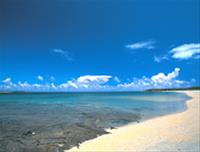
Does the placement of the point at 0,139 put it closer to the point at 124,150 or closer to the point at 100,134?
the point at 100,134

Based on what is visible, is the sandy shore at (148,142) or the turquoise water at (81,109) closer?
the sandy shore at (148,142)

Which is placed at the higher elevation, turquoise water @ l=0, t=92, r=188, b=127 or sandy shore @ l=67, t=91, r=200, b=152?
turquoise water @ l=0, t=92, r=188, b=127

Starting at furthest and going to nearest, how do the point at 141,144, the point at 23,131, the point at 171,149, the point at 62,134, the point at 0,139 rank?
the point at 23,131 < the point at 62,134 < the point at 0,139 < the point at 141,144 < the point at 171,149

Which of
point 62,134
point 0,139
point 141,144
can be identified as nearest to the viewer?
point 141,144

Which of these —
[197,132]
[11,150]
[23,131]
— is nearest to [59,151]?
[11,150]

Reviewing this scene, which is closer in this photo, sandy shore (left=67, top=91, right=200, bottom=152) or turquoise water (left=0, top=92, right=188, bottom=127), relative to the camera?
sandy shore (left=67, top=91, right=200, bottom=152)

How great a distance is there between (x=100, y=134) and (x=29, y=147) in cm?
316

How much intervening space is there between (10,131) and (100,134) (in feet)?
13.6

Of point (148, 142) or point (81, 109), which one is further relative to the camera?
point (81, 109)

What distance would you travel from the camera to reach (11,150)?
→ 23.9ft

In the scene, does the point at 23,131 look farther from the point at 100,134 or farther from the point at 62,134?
the point at 100,134

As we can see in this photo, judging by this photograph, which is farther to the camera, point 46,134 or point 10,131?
point 10,131

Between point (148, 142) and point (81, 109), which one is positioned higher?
point (81, 109)

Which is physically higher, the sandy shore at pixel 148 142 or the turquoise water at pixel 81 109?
the turquoise water at pixel 81 109
